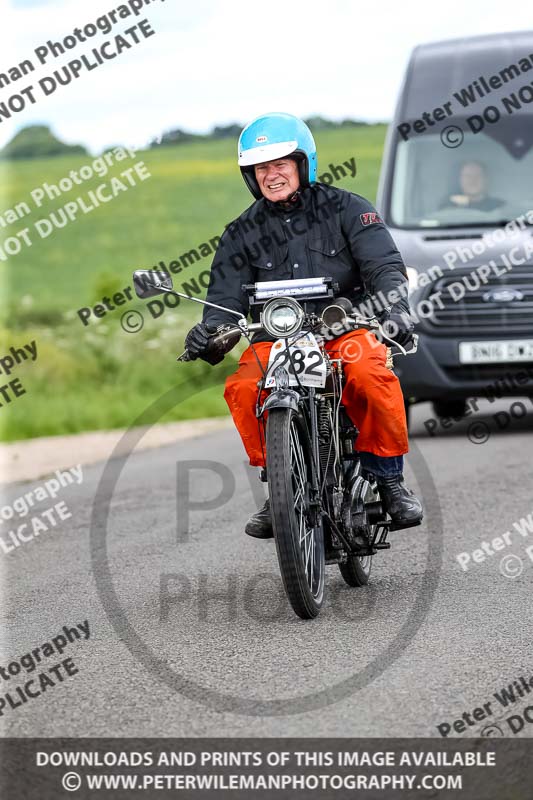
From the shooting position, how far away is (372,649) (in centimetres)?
513

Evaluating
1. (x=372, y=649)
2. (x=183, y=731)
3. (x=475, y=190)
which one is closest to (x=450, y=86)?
(x=475, y=190)

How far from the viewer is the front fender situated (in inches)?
213

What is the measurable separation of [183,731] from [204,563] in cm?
295

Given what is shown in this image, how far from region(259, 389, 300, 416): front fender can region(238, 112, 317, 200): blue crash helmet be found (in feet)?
3.51

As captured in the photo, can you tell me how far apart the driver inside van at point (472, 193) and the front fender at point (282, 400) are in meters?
7.09

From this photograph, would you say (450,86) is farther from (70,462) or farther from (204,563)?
(204,563)

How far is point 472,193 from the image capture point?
40.1 feet

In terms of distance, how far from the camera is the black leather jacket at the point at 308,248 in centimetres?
598

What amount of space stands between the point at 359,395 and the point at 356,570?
882mm

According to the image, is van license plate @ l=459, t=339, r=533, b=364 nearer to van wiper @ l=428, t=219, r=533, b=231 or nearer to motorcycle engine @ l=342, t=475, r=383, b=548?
van wiper @ l=428, t=219, r=533, b=231

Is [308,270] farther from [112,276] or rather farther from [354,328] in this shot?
[112,276]

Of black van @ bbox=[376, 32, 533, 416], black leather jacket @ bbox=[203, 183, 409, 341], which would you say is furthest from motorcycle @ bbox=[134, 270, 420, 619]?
black van @ bbox=[376, 32, 533, 416]

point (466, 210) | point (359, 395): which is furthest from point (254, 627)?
point (466, 210)
